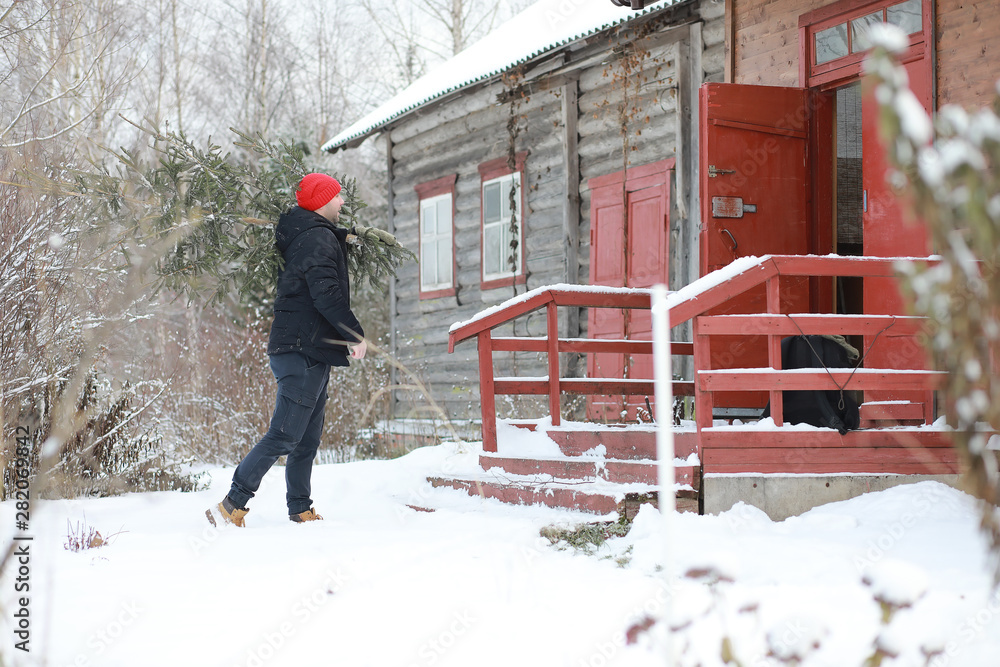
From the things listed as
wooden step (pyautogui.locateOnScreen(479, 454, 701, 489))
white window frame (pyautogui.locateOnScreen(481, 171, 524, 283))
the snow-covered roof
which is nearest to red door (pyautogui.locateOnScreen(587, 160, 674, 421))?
white window frame (pyautogui.locateOnScreen(481, 171, 524, 283))

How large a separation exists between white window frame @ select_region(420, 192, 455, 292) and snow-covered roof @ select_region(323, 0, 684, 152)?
1.28 metres

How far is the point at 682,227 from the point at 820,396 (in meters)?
3.67

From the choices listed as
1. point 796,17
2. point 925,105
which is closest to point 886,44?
point 925,105

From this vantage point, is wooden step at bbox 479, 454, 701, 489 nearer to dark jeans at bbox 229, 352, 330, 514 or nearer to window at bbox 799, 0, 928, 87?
dark jeans at bbox 229, 352, 330, 514

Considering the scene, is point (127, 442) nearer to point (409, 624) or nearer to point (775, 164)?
point (409, 624)

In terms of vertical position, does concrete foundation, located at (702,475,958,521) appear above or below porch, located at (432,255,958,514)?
below

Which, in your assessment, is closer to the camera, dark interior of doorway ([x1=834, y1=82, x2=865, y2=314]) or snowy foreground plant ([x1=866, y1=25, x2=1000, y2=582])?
snowy foreground plant ([x1=866, y1=25, x2=1000, y2=582])

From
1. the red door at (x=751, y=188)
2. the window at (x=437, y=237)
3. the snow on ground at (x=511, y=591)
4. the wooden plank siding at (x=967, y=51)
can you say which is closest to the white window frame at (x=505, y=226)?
the window at (x=437, y=237)

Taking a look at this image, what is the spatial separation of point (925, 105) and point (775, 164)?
1.16m

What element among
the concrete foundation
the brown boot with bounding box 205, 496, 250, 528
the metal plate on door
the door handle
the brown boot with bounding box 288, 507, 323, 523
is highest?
the metal plate on door

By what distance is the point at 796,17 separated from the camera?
7090 millimetres

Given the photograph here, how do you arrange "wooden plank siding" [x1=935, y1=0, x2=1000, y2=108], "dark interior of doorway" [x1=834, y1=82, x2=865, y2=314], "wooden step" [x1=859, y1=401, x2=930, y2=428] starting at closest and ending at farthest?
1. "wooden plank siding" [x1=935, y1=0, x2=1000, y2=108]
2. "wooden step" [x1=859, y1=401, x2=930, y2=428]
3. "dark interior of doorway" [x1=834, y1=82, x2=865, y2=314]

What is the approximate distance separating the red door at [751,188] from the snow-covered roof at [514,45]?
5.22ft

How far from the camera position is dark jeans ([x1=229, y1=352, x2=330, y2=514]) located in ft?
15.4
